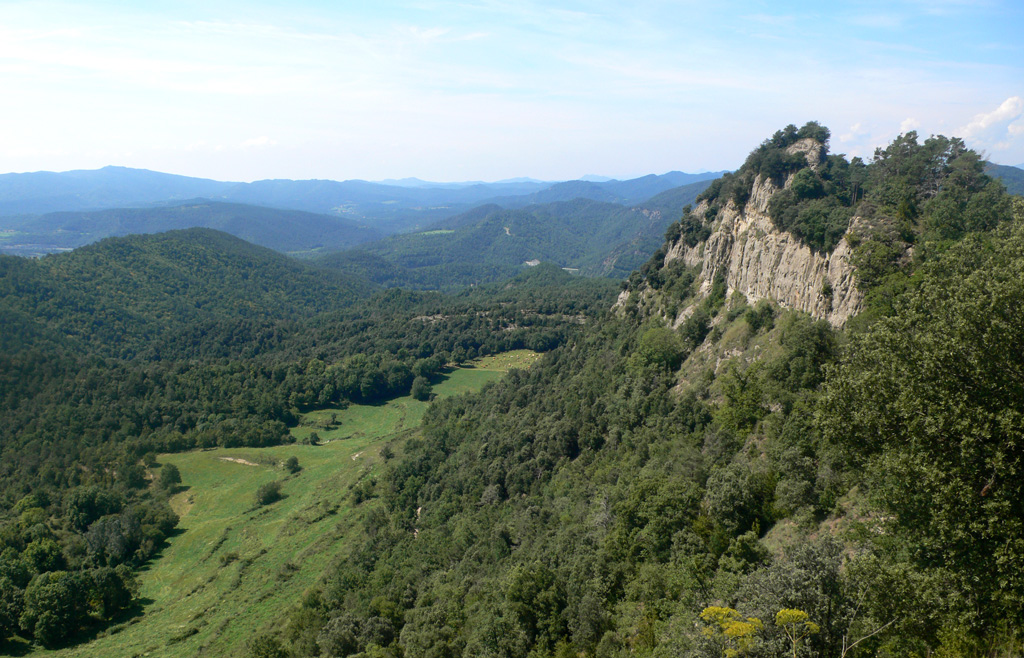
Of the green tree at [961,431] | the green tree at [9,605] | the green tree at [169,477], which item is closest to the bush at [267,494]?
the green tree at [169,477]

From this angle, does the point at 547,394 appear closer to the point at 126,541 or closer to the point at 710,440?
the point at 710,440

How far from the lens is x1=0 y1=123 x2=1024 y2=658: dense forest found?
1633 cm

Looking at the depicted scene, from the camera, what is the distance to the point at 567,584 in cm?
3519

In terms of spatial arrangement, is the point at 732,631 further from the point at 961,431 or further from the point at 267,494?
the point at 267,494

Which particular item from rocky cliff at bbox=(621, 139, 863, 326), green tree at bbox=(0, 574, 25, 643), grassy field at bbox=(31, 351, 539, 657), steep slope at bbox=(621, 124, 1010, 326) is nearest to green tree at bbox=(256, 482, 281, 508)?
grassy field at bbox=(31, 351, 539, 657)

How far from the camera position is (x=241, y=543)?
7706 cm

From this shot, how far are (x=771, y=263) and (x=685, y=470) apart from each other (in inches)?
1132

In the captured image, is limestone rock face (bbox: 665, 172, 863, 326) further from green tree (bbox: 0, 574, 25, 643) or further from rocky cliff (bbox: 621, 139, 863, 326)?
green tree (bbox: 0, 574, 25, 643)

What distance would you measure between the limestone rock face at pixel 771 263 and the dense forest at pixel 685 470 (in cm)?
154

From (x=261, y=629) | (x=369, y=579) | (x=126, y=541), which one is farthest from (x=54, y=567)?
(x=369, y=579)

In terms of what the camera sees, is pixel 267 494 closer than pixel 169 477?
Yes

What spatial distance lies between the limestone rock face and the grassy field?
196 ft

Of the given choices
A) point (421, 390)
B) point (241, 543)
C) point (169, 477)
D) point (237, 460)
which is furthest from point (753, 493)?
point (421, 390)

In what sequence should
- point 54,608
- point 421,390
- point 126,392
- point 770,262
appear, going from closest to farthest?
point 770,262, point 54,608, point 126,392, point 421,390
